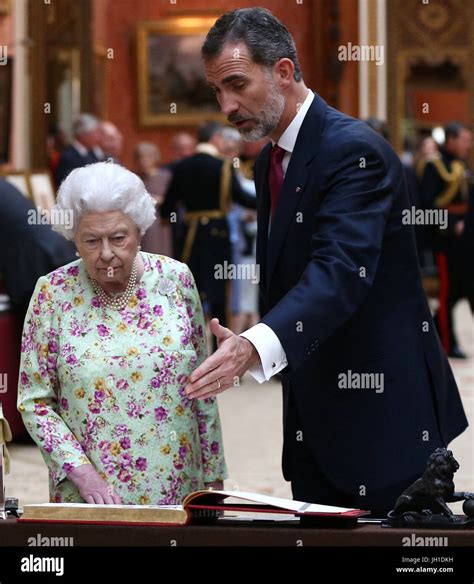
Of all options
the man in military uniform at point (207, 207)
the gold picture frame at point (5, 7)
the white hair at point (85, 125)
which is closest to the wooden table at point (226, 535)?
the man in military uniform at point (207, 207)

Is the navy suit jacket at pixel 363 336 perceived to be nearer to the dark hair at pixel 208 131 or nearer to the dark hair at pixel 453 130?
the dark hair at pixel 208 131

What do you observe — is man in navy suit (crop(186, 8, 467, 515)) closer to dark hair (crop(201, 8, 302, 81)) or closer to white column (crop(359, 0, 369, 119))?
dark hair (crop(201, 8, 302, 81))

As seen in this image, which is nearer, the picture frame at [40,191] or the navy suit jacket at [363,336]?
the navy suit jacket at [363,336]

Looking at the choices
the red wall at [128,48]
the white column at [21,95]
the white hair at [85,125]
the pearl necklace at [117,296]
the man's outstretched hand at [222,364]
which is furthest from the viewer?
the red wall at [128,48]

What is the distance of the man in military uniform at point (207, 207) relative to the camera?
1198 cm

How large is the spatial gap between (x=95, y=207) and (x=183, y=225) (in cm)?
882

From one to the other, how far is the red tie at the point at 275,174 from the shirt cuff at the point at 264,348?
19.9 inches

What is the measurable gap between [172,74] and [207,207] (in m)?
13.5

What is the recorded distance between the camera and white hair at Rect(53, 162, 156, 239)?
3.61 meters

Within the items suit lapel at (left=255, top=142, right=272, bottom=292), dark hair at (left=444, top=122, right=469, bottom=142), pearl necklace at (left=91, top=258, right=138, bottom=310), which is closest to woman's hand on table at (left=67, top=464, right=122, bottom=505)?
pearl necklace at (left=91, top=258, right=138, bottom=310)

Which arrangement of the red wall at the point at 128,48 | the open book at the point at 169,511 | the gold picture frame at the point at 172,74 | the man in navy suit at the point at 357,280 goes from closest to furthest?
the open book at the point at 169,511, the man in navy suit at the point at 357,280, the red wall at the point at 128,48, the gold picture frame at the point at 172,74

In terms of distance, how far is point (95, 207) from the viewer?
3.60 m

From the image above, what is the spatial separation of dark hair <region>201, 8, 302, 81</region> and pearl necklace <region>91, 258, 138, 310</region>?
65 centimetres
